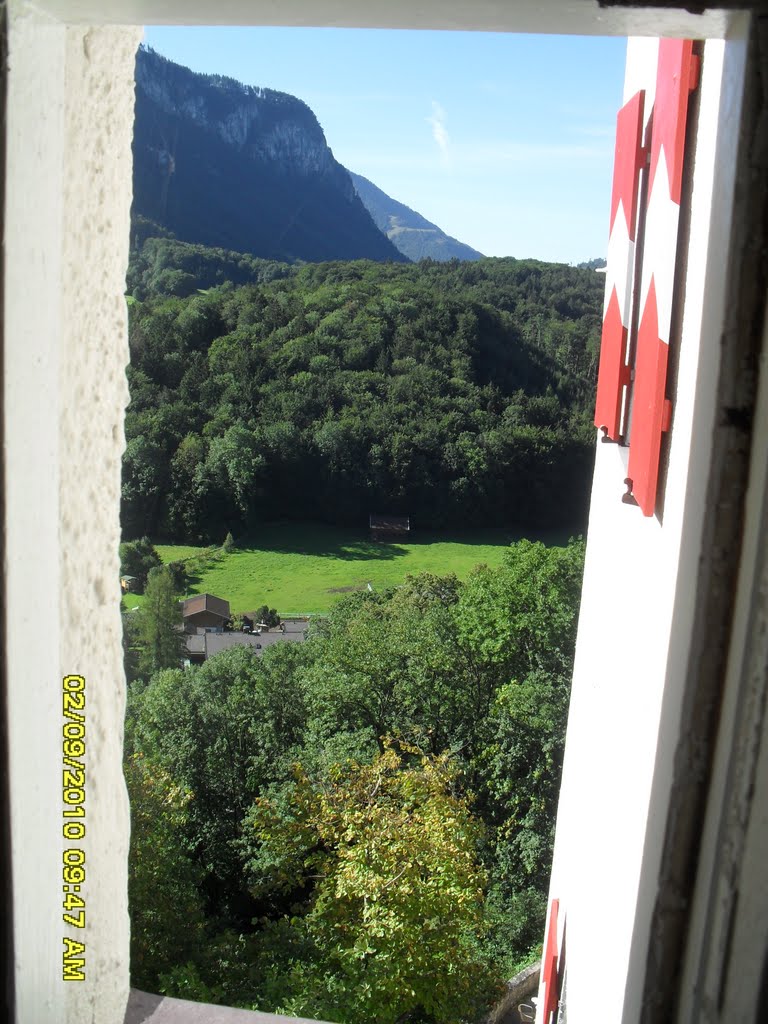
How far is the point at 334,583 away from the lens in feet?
110

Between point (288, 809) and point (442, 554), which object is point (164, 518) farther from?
point (288, 809)

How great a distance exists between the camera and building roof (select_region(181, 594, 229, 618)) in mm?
28703

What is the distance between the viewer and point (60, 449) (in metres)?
0.79

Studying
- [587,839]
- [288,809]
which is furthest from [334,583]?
[587,839]

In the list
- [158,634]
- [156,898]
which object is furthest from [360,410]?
[156,898]

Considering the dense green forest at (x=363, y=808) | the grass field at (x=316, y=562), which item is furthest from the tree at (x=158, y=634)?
the dense green forest at (x=363, y=808)

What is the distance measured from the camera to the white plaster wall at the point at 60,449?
0.70 m

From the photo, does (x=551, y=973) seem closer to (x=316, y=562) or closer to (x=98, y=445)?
(x=98, y=445)

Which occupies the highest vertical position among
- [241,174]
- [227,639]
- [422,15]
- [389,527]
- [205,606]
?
[241,174]

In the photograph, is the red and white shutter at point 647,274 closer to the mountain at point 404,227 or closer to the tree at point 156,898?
the tree at point 156,898

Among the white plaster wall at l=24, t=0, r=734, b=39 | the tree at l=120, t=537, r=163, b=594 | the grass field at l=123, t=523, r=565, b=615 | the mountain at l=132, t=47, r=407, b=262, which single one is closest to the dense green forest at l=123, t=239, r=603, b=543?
the grass field at l=123, t=523, r=565, b=615

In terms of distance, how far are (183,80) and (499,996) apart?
81872 millimetres

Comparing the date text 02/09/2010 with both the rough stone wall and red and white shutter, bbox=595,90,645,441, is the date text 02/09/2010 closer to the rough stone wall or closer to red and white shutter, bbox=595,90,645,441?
the rough stone wall

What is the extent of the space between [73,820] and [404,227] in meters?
100
